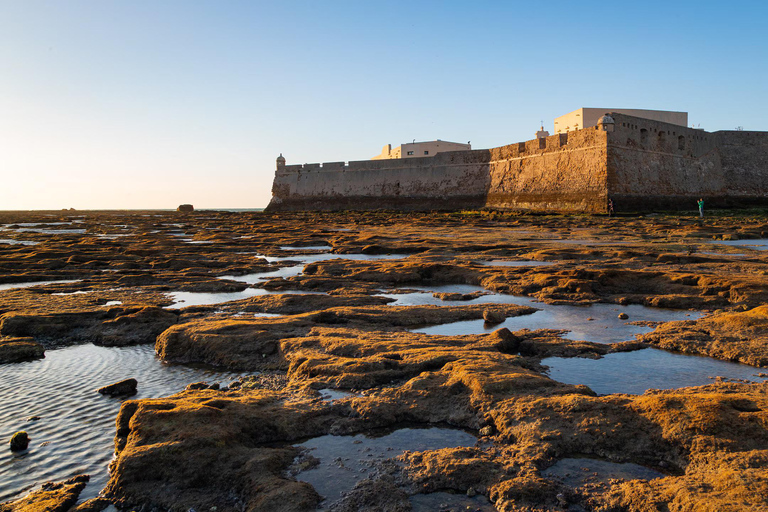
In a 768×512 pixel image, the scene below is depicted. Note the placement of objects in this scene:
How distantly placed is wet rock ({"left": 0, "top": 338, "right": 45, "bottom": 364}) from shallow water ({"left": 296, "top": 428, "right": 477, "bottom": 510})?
432 cm

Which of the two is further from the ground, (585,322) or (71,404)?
(585,322)

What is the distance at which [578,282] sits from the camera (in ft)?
29.3

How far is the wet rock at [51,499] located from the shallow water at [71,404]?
0.25ft

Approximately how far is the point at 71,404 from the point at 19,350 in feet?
6.89

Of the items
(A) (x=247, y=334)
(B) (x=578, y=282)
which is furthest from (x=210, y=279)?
(B) (x=578, y=282)

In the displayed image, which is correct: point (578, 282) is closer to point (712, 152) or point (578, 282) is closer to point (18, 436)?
point (18, 436)

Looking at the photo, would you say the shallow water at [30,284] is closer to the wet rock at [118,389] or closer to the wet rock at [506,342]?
the wet rock at [118,389]

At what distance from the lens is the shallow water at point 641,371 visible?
4.73m

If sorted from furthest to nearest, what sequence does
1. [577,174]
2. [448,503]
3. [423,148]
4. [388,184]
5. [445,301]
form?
1. [423,148]
2. [388,184]
3. [577,174]
4. [445,301]
5. [448,503]

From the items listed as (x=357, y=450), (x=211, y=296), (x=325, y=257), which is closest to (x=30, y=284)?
(x=211, y=296)

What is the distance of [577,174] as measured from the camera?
32.5 metres

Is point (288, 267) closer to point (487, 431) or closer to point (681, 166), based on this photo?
point (487, 431)

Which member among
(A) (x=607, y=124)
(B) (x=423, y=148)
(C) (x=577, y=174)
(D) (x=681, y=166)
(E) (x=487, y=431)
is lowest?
(E) (x=487, y=431)

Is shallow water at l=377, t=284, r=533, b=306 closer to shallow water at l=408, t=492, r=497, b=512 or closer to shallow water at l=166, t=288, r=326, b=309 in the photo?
shallow water at l=166, t=288, r=326, b=309
